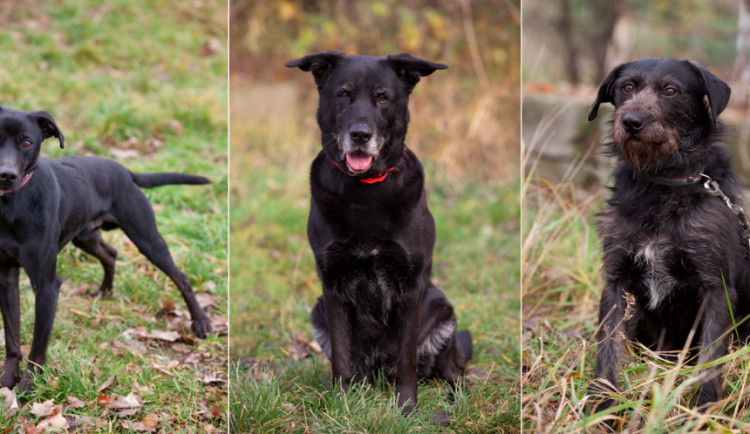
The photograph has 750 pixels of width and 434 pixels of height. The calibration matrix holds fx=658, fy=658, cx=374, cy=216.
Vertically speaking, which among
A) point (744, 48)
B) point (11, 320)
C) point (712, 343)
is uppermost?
point (744, 48)

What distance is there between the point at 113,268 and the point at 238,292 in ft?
3.28

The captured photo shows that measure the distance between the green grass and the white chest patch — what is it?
0.81m

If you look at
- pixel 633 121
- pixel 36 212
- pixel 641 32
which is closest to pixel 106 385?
pixel 36 212

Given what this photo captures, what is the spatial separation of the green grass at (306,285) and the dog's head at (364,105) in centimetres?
104

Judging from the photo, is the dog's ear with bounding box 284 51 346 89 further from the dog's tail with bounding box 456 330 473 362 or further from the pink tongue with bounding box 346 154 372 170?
the dog's tail with bounding box 456 330 473 362

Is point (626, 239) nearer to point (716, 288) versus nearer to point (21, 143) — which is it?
point (716, 288)

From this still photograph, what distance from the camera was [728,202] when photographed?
2936 mm

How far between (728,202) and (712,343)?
64 cm

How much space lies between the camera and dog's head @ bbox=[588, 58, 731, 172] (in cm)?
287

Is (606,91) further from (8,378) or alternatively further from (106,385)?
(8,378)

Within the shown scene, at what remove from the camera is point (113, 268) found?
4.37 metres

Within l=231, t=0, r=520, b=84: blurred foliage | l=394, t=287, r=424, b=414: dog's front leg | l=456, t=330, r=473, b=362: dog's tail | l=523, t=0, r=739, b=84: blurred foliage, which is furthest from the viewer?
l=231, t=0, r=520, b=84: blurred foliage

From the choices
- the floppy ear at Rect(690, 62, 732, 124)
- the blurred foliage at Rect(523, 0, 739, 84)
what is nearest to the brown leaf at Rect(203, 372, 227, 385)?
the floppy ear at Rect(690, 62, 732, 124)

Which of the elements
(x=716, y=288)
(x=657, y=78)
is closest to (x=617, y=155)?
(x=657, y=78)
